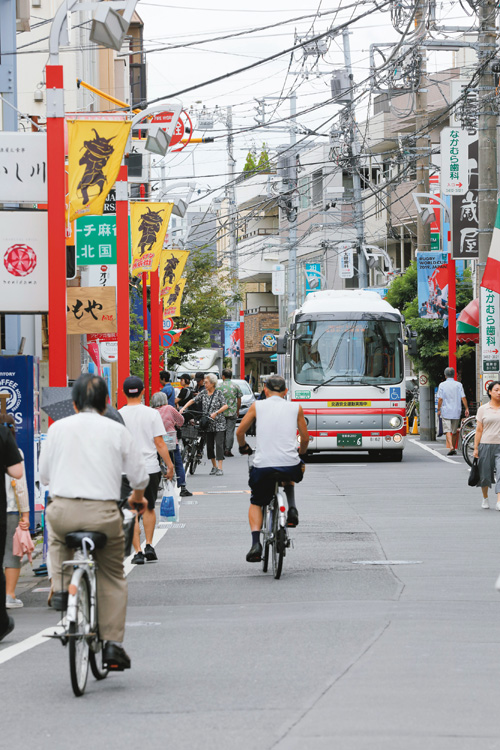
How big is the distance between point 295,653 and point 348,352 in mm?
20943

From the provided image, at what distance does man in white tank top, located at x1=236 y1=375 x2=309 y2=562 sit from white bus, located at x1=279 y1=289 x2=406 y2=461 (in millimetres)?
16125

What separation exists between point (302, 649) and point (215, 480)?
16.4 meters

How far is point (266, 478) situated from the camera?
1202 centimetres

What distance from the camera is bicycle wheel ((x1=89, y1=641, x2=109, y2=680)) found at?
7.45 m

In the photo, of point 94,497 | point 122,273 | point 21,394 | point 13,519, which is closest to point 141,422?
point 13,519

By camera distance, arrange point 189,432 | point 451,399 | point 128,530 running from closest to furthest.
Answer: point 128,530 → point 189,432 → point 451,399

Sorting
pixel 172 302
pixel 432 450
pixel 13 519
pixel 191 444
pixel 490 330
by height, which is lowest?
pixel 432 450

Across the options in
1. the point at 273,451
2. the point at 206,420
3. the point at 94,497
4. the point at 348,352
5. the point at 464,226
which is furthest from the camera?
the point at 464,226

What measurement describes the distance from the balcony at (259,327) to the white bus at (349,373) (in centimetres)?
5955

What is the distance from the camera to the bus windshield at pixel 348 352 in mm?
28688

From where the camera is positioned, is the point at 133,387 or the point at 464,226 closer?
the point at 133,387

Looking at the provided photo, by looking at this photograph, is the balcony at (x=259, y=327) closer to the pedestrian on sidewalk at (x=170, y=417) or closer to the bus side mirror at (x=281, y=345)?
the bus side mirror at (x=281, y=345)

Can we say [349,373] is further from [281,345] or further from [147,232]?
[147,232]

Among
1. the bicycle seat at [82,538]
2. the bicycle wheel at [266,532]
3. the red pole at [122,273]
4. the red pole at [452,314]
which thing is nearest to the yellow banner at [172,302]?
the red pole at [452,314]
